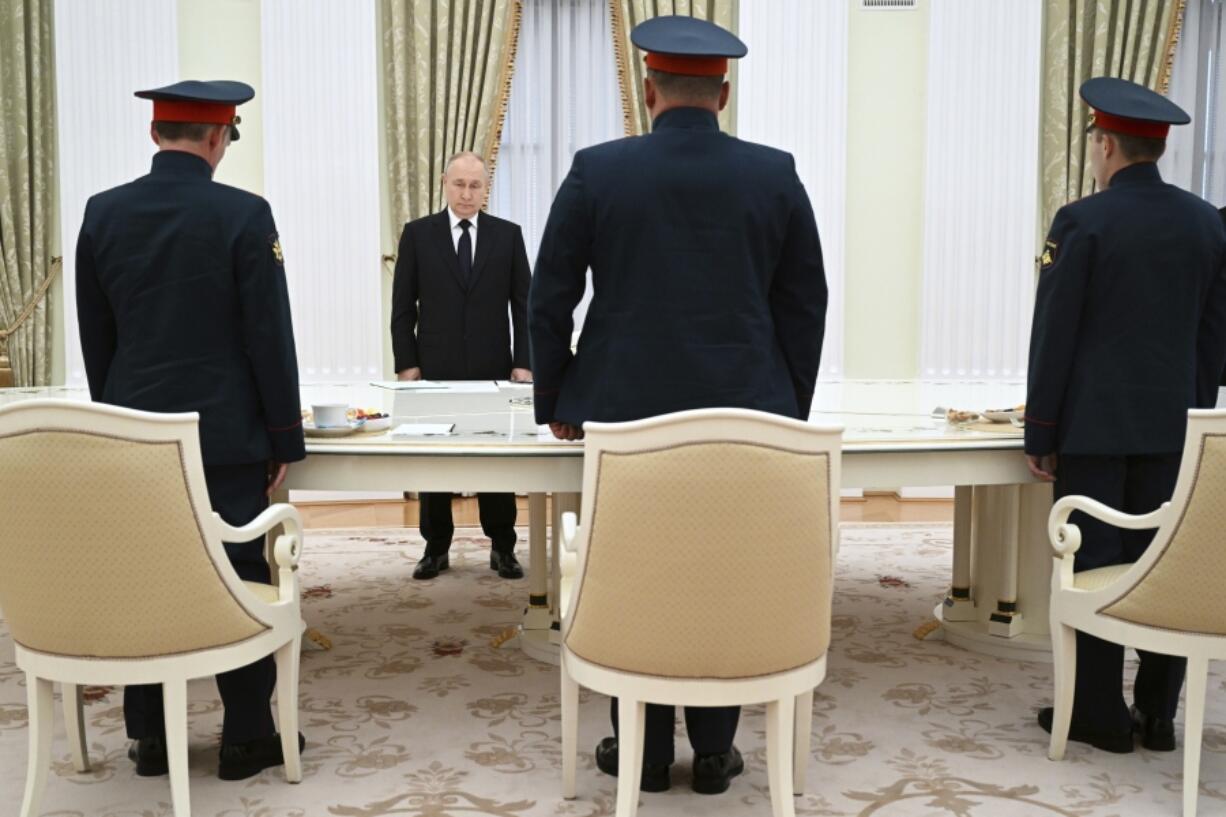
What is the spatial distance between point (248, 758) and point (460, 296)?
8.16 feet

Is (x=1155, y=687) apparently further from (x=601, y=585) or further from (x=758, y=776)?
(x=601, y=585)

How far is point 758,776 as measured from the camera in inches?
110

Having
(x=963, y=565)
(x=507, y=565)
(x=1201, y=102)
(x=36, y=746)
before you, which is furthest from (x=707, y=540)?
(x=1201, y=102)

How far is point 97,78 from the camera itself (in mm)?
6727

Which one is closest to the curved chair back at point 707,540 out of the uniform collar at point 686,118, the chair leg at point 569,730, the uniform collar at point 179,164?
the chair leg at point 569,730

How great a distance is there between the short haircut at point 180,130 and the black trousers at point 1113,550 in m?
2.13

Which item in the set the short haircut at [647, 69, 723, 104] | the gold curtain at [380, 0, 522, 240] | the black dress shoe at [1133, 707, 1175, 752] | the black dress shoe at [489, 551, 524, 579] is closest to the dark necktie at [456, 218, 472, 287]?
the black dress shoe at [489, 551, 524, 579]

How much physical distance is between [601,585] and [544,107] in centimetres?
→ 536

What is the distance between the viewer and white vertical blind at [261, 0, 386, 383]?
6750mm

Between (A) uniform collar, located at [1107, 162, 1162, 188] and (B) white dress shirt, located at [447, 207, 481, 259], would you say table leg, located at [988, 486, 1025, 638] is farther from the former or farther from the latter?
(B) white dress shirt, located at [447, 207, 481, 259]

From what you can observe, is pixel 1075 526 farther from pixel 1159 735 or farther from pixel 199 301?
pixel 199 301

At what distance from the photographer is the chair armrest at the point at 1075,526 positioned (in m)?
2.60

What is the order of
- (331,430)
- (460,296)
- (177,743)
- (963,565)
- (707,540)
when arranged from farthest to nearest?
(460,296), (963,565), (331,430), (177,743), (707,540)

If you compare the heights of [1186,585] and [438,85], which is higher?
[438,85]
